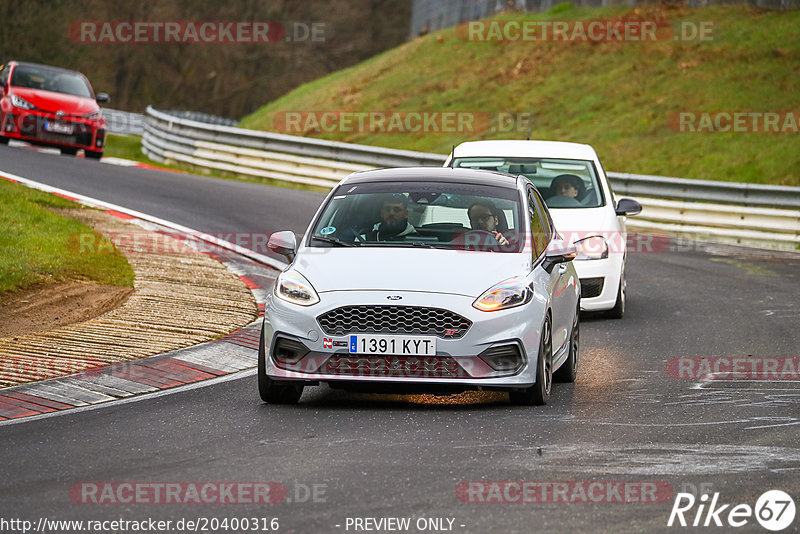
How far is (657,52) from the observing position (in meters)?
33.7

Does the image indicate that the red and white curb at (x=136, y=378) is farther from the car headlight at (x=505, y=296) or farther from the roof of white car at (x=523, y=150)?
the roof of white car at (x=523, y=150)

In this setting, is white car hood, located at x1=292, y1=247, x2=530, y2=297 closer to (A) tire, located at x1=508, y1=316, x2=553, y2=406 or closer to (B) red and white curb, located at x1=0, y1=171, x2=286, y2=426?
(A) tire, located at x1=508, y1=316, x2=553, y2=406

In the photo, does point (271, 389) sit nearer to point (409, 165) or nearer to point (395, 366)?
point (395, 366)

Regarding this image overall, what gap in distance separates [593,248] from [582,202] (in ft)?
2.56

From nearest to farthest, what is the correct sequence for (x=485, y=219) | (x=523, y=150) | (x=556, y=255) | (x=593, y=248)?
(x=556, y=255)
(x=485, y=219)
(x=593, y=248)
(x=523, y=150)

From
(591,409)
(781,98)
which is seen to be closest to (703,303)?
(591,409)

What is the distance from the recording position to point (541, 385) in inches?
342

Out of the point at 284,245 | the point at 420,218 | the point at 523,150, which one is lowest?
the point at 284,245

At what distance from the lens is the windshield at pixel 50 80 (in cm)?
2792

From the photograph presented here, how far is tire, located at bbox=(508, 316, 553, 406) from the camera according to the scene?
340 inches

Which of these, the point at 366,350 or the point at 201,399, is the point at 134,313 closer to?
the point at 201,399

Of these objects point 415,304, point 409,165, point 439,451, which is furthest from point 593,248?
point 409,165

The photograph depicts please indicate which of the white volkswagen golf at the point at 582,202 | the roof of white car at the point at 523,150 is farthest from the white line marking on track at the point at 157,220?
the white volkswagen golf at the point at 582,202

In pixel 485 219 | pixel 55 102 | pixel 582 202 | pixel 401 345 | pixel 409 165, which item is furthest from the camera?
pixel 55 102
